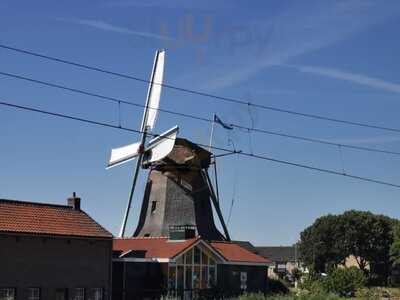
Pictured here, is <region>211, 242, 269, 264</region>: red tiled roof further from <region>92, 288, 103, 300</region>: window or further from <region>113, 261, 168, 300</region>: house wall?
<region>92, 288, 103, 300</region>: window

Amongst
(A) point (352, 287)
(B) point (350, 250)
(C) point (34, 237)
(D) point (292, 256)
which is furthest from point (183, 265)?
(D) point (292, 256)

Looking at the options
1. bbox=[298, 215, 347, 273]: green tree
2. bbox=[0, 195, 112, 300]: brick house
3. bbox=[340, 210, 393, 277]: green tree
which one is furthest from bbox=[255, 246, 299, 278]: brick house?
bbox=[0, 195, 112, 300]: brick house

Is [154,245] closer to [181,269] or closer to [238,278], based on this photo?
[181,269]

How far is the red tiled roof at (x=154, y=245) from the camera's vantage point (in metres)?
46.2

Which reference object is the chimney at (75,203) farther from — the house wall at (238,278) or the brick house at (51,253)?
the house wall at (238,278)

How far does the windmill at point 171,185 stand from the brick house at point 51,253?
1167cm

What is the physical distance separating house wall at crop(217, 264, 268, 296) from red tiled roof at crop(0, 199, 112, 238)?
32.6 ft

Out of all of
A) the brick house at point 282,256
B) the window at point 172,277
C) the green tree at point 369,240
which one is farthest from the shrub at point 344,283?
the brick house at point 282,256

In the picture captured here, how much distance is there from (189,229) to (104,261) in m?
9.12

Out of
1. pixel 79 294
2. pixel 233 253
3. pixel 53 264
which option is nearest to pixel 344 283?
pixel 233 253

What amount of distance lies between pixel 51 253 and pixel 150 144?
59.1 feet

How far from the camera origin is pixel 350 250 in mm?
94062

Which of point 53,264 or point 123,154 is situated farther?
point 123,154

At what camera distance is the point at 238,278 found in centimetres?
4978
